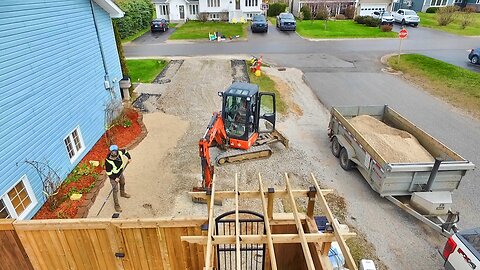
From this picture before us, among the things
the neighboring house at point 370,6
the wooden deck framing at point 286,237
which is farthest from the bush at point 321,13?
the wooden deck framing at point 286,237

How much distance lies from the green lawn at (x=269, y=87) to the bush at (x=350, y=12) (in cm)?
2785

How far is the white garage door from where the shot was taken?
40625mm

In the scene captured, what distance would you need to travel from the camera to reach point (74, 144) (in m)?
10.2

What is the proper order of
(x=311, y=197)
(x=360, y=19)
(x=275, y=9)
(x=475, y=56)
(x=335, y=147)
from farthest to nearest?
(x=275, y=9), (x=360, y=19), (x=475, y=56), (x=335, y=147), (x=311, y=197)

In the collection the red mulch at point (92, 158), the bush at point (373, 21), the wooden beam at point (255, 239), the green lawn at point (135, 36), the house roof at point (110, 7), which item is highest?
the house roof at point (110, 7)

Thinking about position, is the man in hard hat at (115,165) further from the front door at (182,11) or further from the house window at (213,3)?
the front door at (182,11)

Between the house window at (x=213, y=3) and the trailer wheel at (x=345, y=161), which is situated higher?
the house window at (x=213, y=3)

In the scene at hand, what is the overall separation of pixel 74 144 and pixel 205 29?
27927 mm

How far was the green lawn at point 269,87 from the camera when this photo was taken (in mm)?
15320

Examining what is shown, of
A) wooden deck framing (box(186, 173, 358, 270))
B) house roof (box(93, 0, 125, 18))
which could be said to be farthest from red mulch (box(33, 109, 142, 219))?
wooden deck framing (box(186, 173, 358, 270))

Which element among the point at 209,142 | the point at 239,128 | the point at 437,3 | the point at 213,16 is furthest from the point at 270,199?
the point at 437,3

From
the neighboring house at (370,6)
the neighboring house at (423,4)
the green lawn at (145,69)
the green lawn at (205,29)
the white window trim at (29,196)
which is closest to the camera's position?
the white window trim at (29,196)

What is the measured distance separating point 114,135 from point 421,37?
31609 millimetres

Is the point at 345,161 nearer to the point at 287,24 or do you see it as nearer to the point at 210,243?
Result: the point at 210,243
